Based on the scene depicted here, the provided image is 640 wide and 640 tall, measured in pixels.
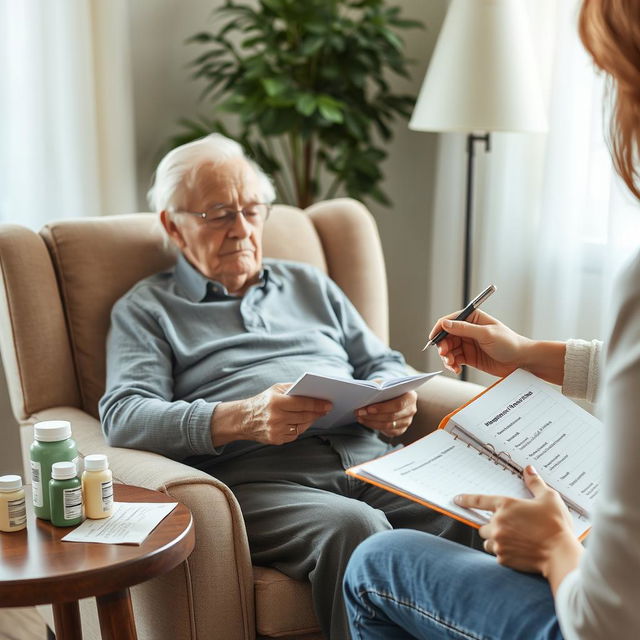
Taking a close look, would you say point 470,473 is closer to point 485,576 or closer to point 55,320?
point 485,576

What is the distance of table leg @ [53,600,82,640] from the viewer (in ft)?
4.52

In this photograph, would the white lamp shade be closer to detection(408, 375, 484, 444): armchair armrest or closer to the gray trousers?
detection(408, 375, 484, 444): armchair armrest

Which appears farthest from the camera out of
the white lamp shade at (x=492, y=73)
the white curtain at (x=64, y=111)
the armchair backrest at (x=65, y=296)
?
the white curtain at (x=64, y=111)

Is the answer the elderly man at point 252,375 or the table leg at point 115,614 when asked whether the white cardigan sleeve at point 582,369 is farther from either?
the table leg at point 115,614

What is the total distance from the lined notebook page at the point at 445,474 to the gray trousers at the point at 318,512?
0.82ft

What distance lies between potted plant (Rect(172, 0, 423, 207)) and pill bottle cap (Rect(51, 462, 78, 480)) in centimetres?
152

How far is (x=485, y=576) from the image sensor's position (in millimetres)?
979

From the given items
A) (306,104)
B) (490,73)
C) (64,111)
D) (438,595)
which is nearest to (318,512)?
(438,595)

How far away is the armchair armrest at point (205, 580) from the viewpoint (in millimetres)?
1335

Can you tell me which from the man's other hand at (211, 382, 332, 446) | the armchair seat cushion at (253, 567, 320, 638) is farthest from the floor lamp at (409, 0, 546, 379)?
the armchair seat cushion at (253, 567, 320, 638)

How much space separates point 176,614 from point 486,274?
165 centimetres

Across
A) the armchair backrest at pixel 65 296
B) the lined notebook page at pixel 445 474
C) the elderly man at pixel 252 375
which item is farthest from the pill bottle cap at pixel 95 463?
the armchair backrest at pixel 65 296

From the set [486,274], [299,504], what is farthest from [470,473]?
[486,274]

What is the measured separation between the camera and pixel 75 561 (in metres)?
1.17
